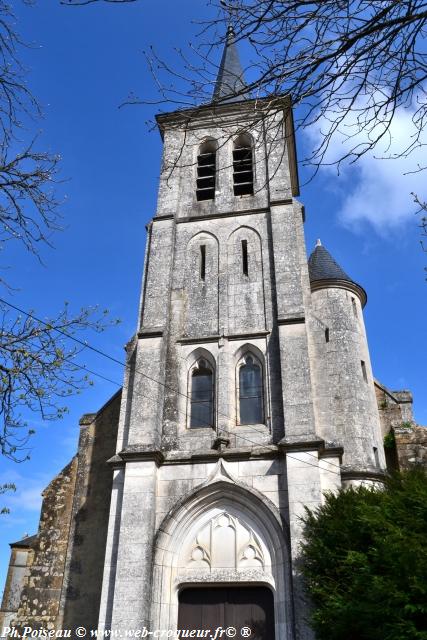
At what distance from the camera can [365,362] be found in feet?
49.2

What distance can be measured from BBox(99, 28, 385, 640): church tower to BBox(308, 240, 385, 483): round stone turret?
1.5 inches

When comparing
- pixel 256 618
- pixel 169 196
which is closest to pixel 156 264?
pixel 169 196

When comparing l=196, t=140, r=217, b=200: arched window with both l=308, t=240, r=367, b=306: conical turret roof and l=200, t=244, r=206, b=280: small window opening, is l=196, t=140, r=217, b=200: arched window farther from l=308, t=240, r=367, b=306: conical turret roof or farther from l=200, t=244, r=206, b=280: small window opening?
l=308, t=240, r=367, b=306: conical turret roof

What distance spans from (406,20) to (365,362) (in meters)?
11.4

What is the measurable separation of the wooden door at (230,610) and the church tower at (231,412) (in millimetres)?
25

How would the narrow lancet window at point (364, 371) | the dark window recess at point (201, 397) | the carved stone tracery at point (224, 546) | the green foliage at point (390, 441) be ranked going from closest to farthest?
the carved stone tracery at point (224, 546)
the dark window recess at point (201, 397)
the narrow lancet window at point (364, 371)
the green foliage at point (390, 441)

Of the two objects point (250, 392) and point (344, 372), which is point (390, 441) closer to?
point (344, 372)

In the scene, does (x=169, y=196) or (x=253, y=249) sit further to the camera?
(x=169, y=196)

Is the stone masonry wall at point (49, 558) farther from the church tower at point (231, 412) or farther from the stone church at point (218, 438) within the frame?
the church tower at point (231, 412)

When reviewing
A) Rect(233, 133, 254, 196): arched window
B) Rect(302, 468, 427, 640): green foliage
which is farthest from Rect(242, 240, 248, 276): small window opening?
Rect(302, 468, 427, 640): green foliage

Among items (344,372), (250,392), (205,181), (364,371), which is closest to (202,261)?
(205,181)

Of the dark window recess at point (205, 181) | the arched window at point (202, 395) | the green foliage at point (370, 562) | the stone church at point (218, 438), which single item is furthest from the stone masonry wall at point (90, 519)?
the dark window recess at point (205, 181)

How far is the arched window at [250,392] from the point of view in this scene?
12.5 m

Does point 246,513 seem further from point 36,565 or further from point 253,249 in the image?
point 253,249
